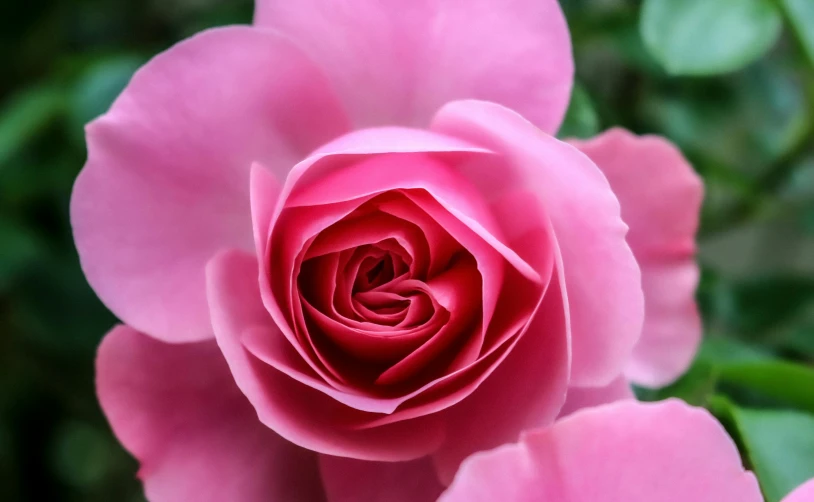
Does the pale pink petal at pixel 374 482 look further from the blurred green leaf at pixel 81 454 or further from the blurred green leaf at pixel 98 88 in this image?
the blurred green leaf at pixel 81 454

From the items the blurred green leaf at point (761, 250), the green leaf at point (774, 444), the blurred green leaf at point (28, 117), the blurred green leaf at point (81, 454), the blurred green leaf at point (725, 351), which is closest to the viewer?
the green leaf at point (774, 444)

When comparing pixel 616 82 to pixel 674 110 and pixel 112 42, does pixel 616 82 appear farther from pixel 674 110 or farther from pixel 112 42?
pixel 112 42

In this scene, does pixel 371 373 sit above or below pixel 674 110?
above

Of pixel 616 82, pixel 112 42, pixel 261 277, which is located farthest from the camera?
pixel 112 42

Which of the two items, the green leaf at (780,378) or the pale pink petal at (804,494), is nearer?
the pale pink petal at (804,494)

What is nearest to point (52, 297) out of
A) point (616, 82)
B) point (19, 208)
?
point (19, 208)

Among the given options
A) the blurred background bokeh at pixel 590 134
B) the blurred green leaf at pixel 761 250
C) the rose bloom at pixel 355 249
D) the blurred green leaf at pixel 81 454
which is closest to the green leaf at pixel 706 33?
the blurred background bokeh at pixel 590 134

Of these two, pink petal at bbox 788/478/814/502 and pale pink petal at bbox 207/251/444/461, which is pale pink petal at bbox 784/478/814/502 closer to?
pink petal at bbox 788/478/814/502
